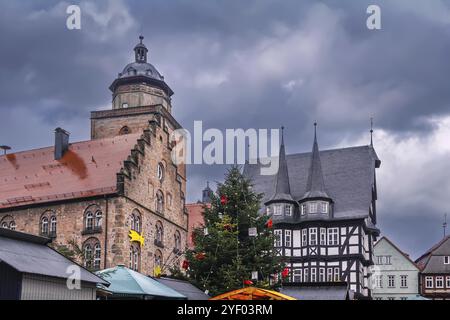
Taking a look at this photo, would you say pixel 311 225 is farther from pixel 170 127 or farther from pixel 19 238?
pixel 19 238

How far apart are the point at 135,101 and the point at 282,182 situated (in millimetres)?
14828

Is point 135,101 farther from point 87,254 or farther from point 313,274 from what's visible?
point 87,254

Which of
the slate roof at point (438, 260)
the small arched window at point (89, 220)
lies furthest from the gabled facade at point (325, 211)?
the slate roof at point (438, 260)

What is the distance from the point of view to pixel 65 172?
45.2 meters

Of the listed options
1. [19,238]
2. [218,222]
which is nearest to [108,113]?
[218,222]

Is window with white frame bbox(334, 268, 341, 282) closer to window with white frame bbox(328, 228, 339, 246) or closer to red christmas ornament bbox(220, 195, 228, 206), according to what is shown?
window with white frame bbox(328, 228, 339, 246)

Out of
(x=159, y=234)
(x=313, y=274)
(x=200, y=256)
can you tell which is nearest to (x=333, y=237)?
(x=313, y=274)

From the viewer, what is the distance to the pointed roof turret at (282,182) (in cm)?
5531

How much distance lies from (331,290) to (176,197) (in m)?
27.9

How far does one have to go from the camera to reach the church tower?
57969 millimetres

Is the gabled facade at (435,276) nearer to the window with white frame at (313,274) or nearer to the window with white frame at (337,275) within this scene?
the window with white frame at (337,275)

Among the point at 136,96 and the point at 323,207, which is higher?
the point at 136,96

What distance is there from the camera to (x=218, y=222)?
33625 millimetres

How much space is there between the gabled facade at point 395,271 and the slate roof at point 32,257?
160 feet
